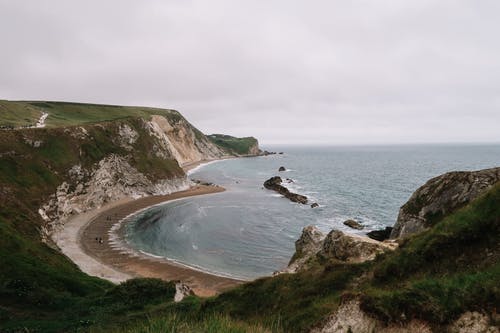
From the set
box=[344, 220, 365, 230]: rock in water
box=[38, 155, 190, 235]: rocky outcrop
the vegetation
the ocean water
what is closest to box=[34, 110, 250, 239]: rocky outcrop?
box=[38, 155, 190, 235]: rocky outcrop

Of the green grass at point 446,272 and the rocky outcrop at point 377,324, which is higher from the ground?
the green grass at point 446,272

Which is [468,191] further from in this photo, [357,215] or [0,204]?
[0,204]

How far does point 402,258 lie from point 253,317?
26.8 ft

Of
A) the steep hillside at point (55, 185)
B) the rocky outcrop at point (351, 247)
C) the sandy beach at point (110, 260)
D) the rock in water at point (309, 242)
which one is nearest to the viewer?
the rocky outcrop at point (351, 247)

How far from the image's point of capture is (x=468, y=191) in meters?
34.7

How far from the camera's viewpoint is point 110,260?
54000 mm

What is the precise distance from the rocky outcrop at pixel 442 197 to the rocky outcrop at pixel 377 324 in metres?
24.8

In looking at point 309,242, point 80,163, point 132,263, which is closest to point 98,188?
point 80,163

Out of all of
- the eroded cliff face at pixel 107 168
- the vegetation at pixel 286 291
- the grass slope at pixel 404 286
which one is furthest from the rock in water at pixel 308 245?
the eroded cliff face at pixel 107 168

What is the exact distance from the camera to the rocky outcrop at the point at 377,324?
9.91 meters

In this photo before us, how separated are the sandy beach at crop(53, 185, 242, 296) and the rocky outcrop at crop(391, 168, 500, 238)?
78.5 ft

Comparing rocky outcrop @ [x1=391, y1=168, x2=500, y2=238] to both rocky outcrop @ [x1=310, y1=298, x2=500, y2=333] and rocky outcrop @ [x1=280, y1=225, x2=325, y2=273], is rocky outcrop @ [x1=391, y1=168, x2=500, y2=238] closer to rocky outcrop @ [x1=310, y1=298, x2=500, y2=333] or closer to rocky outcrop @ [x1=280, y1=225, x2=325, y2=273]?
rocky outcrop @ [x1=280, y1=225, x2=325, y2=273]

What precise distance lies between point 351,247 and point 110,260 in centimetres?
4230

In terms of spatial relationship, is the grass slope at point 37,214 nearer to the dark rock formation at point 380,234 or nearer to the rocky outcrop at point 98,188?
the rocky outcrop at point 98,188
